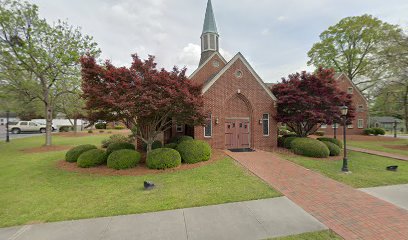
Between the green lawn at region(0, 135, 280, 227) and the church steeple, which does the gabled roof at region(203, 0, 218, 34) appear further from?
the green lawn at region(0, 135, 280, 227)

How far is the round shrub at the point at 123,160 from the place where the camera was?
927 centimetres

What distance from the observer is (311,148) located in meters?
12.4

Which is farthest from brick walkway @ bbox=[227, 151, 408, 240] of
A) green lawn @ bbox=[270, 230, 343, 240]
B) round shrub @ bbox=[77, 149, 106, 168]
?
round shrub @ bbox=[77, 149, 106, 168]

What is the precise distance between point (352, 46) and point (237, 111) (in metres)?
30.8

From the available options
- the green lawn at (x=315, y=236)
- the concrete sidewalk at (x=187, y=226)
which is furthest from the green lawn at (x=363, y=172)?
the concrete sidewalk at (x=187, y=226)

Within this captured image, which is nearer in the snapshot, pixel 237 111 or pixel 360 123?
pixel 237 111

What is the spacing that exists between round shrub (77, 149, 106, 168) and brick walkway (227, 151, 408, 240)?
8.46 meters

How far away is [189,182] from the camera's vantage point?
7434 mm

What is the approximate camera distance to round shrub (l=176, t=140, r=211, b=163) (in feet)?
33.9

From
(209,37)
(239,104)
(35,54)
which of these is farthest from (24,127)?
(239,104)

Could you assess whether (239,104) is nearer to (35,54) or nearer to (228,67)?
(228,67)

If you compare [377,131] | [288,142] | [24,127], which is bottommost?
[288,142]

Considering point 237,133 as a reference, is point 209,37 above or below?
above

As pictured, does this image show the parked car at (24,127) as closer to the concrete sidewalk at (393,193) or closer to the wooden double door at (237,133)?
the wooden double door at (237,133)
